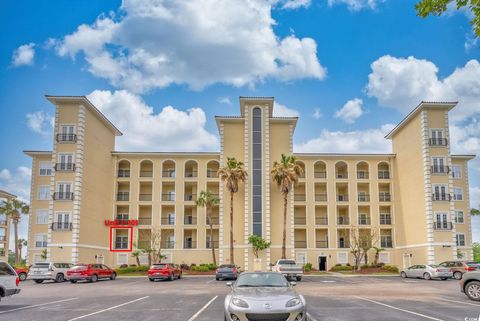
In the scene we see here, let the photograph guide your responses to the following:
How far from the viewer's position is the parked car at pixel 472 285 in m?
17.9

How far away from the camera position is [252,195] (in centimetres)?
4925

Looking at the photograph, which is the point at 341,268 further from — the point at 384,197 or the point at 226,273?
the point at 226,273

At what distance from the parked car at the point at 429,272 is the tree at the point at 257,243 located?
14.0 metres

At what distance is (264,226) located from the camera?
1913 inches

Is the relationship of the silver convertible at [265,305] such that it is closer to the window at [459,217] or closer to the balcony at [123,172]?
the balcony at [123,172]

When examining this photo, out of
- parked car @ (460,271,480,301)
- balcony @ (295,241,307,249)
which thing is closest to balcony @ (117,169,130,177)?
balcony @ (295,241,307,249)

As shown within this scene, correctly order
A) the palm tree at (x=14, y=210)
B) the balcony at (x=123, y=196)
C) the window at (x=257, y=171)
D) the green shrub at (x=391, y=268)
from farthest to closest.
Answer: the palm tree at (x=14, y=210) < the balcony at (x=123, y=196) < the window at (x=257, y=171) < the green shrub at (x=391, y=268)

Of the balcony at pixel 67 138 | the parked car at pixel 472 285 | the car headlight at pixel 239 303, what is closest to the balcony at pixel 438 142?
the parked car at pixel 472 285

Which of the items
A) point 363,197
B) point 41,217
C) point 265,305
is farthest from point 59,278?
point 363,197

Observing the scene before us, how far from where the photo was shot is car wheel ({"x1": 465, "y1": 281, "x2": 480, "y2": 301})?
58.7 ft

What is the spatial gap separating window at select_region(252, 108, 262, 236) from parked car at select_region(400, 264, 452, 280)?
15858 mm

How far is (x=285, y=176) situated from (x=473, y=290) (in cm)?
3042

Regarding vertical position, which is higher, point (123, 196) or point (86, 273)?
point (123, 196)

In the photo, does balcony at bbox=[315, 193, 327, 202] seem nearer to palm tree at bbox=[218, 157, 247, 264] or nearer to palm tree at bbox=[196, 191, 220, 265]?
palm tree at bbox=[218, 157, 247, 264]
